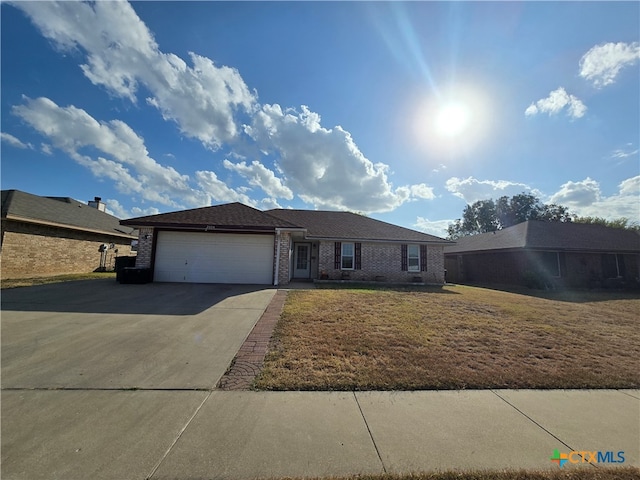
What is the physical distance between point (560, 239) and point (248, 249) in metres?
20.6

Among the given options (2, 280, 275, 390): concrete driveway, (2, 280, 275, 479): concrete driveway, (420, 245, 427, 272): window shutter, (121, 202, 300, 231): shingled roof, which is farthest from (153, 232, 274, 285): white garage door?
(420, 245, 427, 272): window shutter

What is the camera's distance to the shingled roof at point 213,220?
465 inches

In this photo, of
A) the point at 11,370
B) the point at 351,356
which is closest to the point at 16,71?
the point at 11,370

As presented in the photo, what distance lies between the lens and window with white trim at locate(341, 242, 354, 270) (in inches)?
587

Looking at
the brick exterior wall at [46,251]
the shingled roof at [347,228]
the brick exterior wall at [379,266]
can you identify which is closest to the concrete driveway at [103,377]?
the brick exterior wall at [379,266]

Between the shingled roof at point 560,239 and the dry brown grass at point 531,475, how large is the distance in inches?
695

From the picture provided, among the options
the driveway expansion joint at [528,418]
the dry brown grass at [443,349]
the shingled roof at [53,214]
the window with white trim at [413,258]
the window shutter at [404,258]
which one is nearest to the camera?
the driveway expansion joint at [528,418]

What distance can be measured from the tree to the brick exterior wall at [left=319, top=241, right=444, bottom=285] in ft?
114

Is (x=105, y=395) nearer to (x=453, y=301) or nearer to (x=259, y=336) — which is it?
(x=259, y=336)

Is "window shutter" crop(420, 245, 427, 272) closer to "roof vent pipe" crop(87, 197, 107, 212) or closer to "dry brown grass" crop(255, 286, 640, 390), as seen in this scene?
"dry brown grass" crop(255, 286, 640, 390)

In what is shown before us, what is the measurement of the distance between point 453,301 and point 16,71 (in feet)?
52.8

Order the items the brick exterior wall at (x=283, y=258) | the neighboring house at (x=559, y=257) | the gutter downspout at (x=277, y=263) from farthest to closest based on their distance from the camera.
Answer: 1. the neighboring house at (x=559, y=257)
2. the brick exterior wall at (x=283, y=258)
3. the gutter downspout at (x=277, y=263)

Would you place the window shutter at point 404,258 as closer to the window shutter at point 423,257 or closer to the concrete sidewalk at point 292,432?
the window shutter at point 423,257

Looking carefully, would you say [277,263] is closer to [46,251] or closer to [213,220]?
[213,220]
